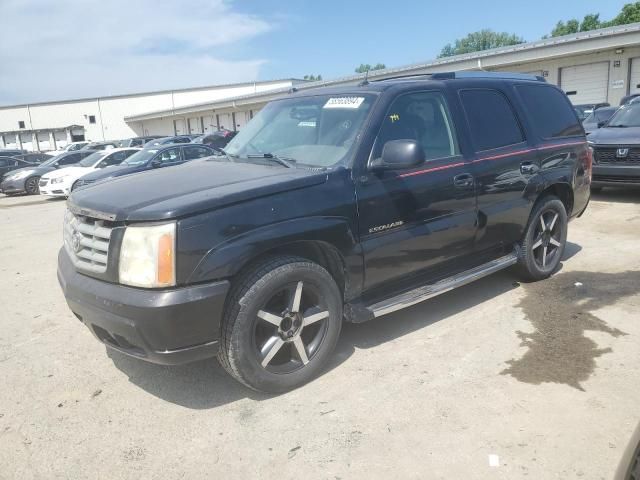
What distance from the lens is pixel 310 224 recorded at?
10.5 ft

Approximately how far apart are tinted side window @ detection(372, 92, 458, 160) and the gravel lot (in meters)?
1.46

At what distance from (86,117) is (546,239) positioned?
211 feet

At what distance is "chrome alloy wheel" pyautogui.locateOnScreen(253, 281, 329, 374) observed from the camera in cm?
317

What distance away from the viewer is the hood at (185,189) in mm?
2854

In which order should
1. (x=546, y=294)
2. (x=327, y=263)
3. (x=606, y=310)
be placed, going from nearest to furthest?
(x=327, y=263) → (x=606, y=310) → (x=546, y=294)

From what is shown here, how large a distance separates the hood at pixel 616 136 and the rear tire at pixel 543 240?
4553 mm

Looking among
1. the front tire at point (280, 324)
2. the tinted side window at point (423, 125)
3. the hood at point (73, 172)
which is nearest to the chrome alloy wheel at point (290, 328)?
the front tire at point (280, 324)

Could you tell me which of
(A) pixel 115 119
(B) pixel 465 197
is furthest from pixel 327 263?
(A) pixel 115 119

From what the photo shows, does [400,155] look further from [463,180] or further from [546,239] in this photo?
[546,239]

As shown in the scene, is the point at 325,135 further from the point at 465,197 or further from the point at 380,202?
the point at 465,197

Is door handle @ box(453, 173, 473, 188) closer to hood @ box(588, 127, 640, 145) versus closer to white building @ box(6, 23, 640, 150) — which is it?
white building @ box(6, 23, 640, 150)

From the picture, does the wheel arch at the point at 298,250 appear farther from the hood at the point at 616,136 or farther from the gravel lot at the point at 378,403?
the hood at the point at 616,136

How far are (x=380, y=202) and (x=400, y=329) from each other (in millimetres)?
1213

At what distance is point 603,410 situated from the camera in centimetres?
294
